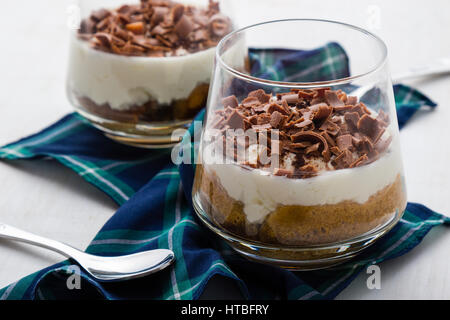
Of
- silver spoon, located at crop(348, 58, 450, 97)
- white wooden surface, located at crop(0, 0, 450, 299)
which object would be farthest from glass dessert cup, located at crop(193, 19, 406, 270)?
silver spoon, located at crop(348, 58, 450, 97)

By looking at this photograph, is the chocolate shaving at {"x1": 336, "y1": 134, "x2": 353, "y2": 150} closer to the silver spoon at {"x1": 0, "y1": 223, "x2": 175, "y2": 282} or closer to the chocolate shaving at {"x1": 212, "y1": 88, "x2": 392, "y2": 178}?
the chocolate shaving at {"x1": 212, "y1": 88, "x2": 392, "y2": 178}

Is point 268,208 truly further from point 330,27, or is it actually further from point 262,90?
point 330,27

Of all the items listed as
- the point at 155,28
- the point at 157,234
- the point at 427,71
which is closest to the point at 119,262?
the point at 157,234

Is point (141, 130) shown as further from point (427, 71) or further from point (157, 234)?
point (427, 71)

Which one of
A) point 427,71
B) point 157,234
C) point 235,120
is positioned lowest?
point 157,234

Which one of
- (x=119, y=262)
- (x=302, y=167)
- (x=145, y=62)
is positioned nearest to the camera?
(x=302, y=167)

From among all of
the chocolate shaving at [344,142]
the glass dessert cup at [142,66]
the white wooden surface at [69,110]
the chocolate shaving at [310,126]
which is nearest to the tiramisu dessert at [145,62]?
the glass dessert cup at [142,66]

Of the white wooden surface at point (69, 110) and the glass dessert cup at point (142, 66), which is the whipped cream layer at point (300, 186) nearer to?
the white wooden surface at point (69, 110)
